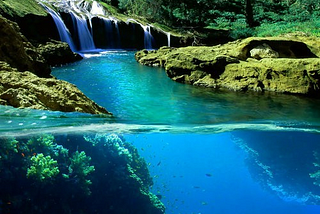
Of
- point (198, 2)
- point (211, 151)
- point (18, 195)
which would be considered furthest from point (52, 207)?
point (198, 2)

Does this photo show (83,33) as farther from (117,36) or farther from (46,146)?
(46,146)

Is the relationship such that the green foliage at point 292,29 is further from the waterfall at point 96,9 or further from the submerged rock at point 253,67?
the waterfall at point 96,9

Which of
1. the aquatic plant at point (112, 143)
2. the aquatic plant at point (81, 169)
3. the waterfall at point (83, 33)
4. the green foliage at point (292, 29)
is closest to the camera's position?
the aquatic plant at point (81, 169)

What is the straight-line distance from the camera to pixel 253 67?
36.9ft

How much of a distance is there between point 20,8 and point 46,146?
19.2m

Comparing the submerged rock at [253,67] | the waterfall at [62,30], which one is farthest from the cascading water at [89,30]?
the submerged rock at [253,67]

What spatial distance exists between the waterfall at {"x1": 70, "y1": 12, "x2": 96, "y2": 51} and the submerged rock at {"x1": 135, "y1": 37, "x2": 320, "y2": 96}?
12657mm

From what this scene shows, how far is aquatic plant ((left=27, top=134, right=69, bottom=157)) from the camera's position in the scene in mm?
2549

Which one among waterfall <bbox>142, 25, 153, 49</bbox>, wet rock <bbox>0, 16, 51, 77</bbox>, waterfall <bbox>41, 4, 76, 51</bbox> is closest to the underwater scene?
wet rock <bbox>0, 16, 51, 77</bbox>

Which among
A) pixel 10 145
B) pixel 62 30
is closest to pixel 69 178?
pixel 10 145

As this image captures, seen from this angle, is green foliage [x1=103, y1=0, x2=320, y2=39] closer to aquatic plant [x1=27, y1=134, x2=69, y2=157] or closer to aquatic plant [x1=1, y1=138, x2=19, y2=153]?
aquatic plant [x1=27, y1=134, x2=69, y2=157]

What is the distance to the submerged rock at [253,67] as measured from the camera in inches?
401

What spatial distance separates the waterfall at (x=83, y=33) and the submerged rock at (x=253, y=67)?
498 inches

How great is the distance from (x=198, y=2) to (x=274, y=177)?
103 feet
